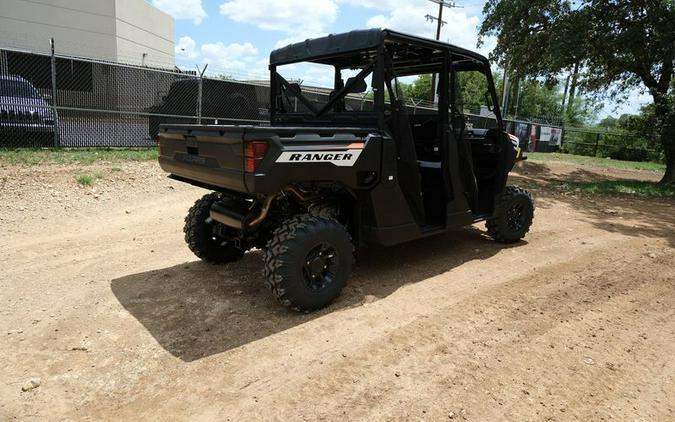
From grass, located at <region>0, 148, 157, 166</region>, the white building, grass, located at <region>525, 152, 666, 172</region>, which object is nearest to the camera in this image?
grass, located at <region>0, 148, 157, 166</region>

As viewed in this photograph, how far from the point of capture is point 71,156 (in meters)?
9.33

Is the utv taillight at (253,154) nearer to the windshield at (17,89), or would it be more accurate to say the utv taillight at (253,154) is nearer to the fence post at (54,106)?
the fence post at (54,106)

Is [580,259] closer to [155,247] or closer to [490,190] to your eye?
[490,190]

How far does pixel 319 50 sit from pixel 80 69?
25.7 ft

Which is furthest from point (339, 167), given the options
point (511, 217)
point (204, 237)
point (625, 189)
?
point (625, 189)

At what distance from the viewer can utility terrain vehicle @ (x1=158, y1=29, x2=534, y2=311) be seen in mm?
3756

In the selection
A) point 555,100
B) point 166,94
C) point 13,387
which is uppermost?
point 555,100

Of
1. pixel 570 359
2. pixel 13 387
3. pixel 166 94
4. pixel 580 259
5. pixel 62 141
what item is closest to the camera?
pixel 13 387

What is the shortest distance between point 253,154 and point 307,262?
3.18ft

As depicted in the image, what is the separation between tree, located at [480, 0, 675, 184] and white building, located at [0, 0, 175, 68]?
21190mm

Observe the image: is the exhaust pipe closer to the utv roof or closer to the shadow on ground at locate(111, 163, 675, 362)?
the shadow on ground at locate(111, 163, 675, 362)

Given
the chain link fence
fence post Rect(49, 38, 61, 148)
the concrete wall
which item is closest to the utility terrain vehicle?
fence post Rect(49, 38, 61, 148)

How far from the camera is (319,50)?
186 inches

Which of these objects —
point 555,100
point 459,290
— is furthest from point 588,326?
point 555,100
